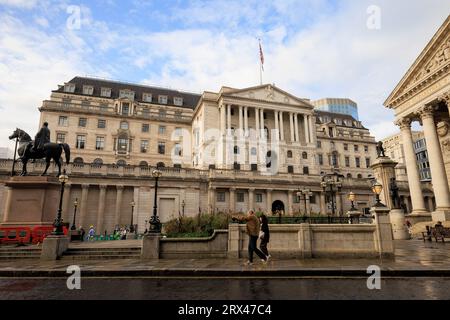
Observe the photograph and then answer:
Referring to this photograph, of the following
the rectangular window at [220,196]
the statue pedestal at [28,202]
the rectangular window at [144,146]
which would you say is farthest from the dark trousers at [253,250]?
the rectangular window at [144,146]

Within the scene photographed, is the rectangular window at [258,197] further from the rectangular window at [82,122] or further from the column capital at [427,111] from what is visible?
the rectangular window at [82,122]

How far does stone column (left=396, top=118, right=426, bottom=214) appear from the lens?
2988 centimetres

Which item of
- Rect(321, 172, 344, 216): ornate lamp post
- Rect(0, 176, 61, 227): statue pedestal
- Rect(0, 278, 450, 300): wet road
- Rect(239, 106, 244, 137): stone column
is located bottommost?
Rect(0, 278, 450, 300): wet road

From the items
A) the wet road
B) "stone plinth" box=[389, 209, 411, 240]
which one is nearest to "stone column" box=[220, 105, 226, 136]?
"stone plinth" box=[389, 209, 411, 240]

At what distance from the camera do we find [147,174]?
37.7 metres

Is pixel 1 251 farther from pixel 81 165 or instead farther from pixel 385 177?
pixel 385 177

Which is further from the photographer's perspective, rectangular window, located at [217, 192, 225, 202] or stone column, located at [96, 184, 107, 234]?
rectangular window, located at [217, 192, 225, 202]

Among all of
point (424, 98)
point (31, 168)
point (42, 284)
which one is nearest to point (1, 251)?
point (42, 284)

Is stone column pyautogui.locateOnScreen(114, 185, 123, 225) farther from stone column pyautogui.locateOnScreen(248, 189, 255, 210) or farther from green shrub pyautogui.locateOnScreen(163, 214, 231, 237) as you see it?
green shrub pyautogui.locateOnScreen(163, 214, 231, 237)

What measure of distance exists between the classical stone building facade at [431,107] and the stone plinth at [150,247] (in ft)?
89.6

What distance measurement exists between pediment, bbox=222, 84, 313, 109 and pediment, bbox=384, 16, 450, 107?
2780cm

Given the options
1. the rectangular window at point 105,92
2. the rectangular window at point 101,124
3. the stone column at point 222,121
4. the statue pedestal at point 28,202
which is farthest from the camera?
the rectangular window at point 105,92

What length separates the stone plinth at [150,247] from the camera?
1334 centimetres
